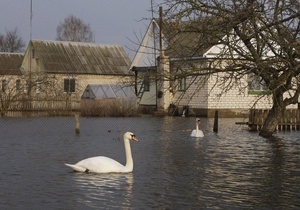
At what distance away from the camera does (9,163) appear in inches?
→ 768

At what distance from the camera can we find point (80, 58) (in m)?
65.9

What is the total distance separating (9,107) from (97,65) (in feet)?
56.6

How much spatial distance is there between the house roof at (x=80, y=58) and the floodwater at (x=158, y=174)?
34310 millimetres

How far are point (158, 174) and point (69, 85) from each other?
47516 mm

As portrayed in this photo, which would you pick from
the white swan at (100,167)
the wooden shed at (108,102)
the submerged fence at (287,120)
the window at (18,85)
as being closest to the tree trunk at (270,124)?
the submerged fence at (287,120)

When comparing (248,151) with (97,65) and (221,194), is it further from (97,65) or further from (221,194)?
(97,65)

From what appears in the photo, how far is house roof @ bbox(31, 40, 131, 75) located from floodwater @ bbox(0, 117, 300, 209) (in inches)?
1351

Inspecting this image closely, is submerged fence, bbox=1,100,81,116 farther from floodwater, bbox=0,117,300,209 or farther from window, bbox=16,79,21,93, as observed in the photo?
floodwater, bbox=0,117,300,209

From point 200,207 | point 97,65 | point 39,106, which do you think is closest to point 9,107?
point 39,106

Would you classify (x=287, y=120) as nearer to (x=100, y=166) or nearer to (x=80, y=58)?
(x=100, y=166)

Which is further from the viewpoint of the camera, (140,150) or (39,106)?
(39,106)

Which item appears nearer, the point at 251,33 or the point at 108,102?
the point at 251,33

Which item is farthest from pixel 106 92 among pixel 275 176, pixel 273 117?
pixel 275 176

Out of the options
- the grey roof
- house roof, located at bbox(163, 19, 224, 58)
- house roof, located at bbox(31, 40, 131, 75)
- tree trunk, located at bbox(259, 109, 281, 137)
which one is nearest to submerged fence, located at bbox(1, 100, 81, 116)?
the grey roof
